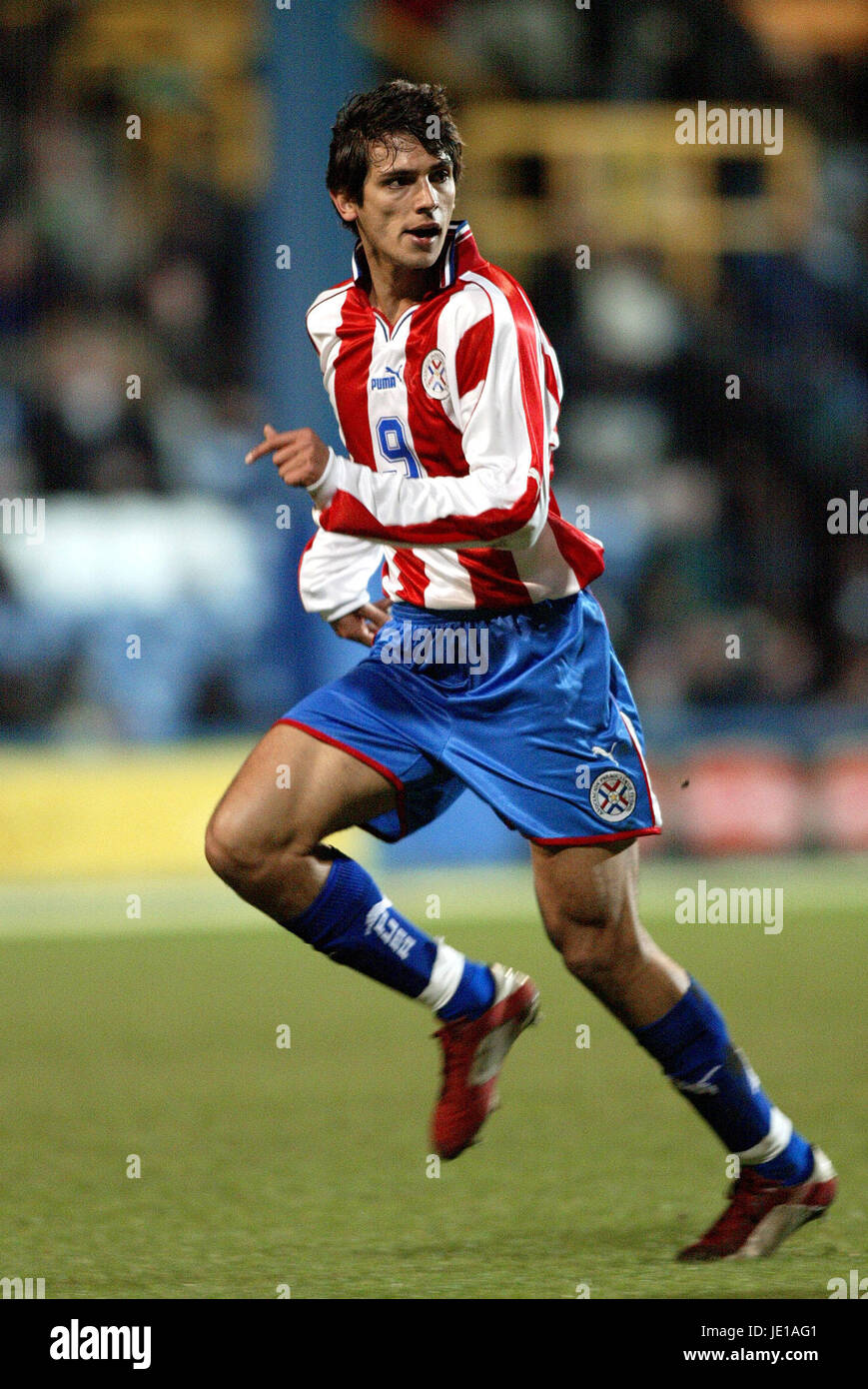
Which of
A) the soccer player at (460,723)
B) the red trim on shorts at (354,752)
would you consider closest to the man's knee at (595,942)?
the soccer player at (460,723)

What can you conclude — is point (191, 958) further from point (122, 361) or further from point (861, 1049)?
point (122, 361)

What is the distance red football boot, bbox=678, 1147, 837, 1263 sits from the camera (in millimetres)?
3537

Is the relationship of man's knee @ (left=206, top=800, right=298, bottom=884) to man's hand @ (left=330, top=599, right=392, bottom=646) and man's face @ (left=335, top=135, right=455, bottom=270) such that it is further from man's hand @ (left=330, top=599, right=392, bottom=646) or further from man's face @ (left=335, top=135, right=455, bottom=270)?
man's face @ (left=335, top=135, right=455, bottom=270)

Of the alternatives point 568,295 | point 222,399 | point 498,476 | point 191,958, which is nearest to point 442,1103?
point 498,476

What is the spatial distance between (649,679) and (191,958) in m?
4.31

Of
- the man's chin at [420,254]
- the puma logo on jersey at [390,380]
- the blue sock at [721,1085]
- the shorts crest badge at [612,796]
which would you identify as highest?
the man's chin at [420,254]

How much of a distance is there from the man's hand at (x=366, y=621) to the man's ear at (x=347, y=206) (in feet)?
2.43

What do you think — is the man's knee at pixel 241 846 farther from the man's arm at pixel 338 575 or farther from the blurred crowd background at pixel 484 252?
the blurred crowd background at pixel 484 252

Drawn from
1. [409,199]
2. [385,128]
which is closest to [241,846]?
[409,199]

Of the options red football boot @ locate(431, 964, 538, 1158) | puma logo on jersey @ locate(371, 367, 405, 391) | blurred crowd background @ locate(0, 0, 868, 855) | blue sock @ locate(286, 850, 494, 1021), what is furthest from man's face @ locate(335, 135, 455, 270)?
blurred crowd background @ locate(0, 0, 868, 855)

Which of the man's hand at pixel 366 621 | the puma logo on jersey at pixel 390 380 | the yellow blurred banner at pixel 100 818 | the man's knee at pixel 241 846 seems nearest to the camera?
the man's knee at pixel 241 846

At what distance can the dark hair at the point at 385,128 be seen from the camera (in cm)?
345

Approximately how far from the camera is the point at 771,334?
501 inches

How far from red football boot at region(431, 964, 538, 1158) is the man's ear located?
137cm
